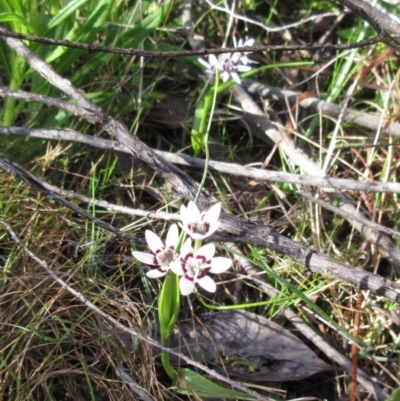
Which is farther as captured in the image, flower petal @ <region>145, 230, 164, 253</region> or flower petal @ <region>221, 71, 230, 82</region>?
flower petal @ <region>221, 71, 230, 82</region>

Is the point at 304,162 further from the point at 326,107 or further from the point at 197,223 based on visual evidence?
the point at 197,223

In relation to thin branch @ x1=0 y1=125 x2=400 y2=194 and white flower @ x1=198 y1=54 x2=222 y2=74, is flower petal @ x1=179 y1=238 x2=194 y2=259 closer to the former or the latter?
thin branch @ x1=0 y1=125 x2=400 y2=194

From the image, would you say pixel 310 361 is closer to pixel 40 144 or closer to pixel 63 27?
pixel 40 144

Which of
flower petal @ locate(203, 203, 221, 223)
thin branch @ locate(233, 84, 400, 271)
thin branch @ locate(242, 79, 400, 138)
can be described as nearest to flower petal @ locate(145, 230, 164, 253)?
flower petal @ locate(203, 203, 221, 223)

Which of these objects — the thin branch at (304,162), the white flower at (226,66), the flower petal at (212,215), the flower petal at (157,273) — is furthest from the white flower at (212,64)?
the flower petal at (157,273)

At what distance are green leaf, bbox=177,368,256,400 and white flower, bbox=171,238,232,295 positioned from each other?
14.2 inches

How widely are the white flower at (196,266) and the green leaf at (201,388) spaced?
36 centimetres

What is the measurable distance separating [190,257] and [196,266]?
24 mm

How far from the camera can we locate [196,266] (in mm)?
1385

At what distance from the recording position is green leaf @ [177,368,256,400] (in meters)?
1.58

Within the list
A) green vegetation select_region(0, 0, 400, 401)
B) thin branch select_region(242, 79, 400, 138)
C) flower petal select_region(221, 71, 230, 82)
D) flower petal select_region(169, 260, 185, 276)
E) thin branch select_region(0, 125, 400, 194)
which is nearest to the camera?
flower petal select_region(169, 260, 185, 276)

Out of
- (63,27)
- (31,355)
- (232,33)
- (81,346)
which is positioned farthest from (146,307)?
(232,33)

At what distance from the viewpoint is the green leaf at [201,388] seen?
62.4 inches

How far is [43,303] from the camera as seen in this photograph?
1766 millimetres
